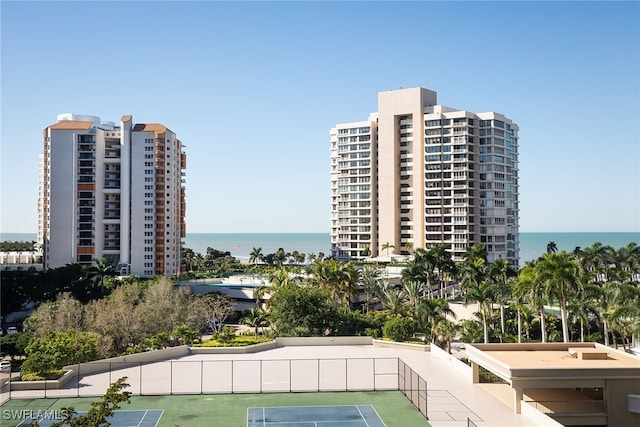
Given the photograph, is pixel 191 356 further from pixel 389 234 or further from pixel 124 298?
pixel 389 234

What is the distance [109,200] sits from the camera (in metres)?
117

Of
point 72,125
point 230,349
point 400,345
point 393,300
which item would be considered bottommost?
point 400,345

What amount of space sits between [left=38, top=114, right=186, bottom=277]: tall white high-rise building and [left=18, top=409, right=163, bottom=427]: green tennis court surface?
81712 millimetres

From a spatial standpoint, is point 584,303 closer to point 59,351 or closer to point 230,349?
point 230,349

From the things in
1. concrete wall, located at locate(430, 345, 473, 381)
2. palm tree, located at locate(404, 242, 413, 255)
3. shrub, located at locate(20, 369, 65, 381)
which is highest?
palm tree, located at locate(404, 242, 413, 255)

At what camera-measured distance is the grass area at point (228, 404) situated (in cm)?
3225

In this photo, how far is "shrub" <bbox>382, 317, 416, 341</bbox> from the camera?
2079 inches

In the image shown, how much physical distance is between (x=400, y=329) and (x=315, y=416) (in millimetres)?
20607

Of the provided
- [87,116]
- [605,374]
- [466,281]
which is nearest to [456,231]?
[466,281]

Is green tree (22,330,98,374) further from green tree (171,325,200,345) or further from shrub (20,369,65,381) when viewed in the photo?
green tree (171,325,200,345)

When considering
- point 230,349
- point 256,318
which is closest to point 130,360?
point 230,349

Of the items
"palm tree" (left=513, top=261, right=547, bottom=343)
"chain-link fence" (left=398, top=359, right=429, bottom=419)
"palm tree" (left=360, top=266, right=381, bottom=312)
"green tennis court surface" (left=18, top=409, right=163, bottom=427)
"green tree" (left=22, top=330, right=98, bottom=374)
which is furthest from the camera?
"palm tree" (left=360, top=266, right=381, bottom=312)

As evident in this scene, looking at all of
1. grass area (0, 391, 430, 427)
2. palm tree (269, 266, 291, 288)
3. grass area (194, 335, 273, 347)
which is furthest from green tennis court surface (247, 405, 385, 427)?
palm tree (269, 266, 291, 288)

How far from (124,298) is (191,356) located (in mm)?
18650
